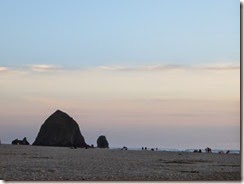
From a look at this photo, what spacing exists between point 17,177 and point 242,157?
498 cm

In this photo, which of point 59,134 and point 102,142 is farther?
point 102,142

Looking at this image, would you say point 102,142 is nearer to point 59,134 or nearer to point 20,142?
point 59,134

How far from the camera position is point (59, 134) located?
51094mm

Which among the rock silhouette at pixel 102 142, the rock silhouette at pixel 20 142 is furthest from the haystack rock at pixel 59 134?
the rock silhouette at pixel 102 142

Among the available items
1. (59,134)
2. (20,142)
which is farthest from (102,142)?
(20,142)

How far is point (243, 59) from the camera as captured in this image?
9875 millimetres

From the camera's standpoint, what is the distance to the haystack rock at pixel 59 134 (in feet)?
164

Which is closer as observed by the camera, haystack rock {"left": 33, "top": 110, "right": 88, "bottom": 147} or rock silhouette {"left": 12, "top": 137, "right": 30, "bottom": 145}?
haystack rock {"left": 33, "top": 110, "right": 88, "bottom": 147}

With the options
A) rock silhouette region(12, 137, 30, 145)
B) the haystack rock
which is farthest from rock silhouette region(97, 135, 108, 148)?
rock silhouette region(12, 137, 30, 145)

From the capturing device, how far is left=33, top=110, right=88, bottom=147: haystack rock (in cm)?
4988

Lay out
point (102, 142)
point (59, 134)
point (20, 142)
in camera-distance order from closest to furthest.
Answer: point (59, 134) → point (20, 142) → point (102, 142)

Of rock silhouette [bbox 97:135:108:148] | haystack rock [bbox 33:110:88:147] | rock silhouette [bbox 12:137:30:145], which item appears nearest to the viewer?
haystack rock [bbox 33:110:88:147]

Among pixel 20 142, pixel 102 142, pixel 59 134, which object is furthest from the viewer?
pixel 102 142

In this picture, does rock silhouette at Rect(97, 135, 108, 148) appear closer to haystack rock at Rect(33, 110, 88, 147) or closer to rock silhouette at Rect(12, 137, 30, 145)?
haystack rock at Rect(33, 110, 88, 147)
